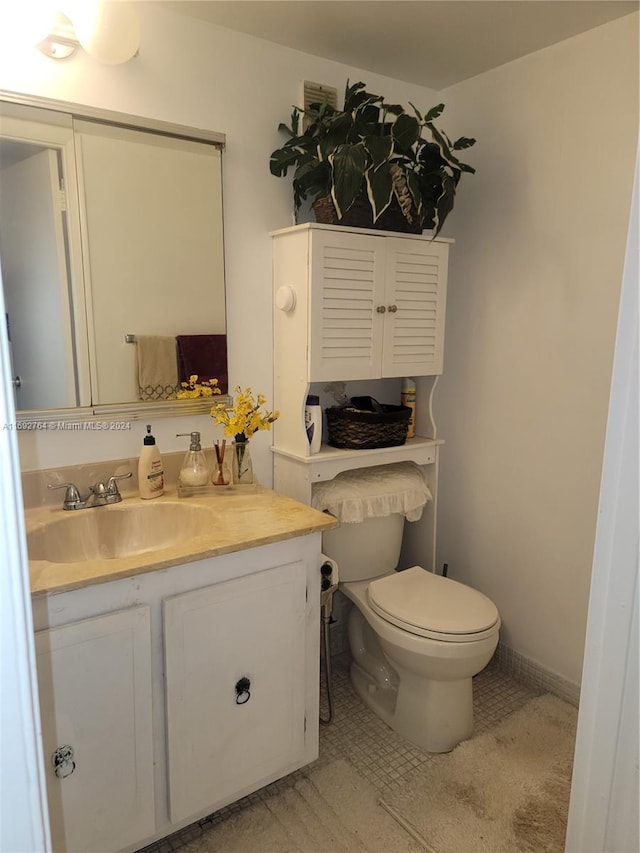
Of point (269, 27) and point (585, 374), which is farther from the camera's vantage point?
point (585, 374)

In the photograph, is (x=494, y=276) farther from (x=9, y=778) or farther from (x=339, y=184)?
(x=9, y=778)

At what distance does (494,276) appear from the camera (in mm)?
2131

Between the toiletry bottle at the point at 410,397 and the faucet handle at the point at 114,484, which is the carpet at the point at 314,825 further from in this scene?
the toiletry bottle at the point at 410,397

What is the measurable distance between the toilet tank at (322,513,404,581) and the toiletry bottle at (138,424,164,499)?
604 millimetres

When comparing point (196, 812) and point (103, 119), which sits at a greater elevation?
point (103, 119)

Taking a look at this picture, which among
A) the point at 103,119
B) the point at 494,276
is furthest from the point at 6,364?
the point at 494,276

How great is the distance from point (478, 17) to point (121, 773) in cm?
219

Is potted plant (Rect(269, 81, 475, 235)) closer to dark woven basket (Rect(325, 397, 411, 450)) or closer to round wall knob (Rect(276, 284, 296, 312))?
round wall knob (Rect(276, 284, 296, 312))

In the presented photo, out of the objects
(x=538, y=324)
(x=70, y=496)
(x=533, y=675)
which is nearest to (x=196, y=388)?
A: (x=70, y=496)

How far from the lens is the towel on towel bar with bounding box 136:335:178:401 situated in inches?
66.9

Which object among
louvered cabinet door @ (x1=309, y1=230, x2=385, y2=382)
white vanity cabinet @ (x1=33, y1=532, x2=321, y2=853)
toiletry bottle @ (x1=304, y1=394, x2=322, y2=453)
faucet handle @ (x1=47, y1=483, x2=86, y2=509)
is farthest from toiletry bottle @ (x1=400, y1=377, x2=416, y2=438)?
faucet handle @ (x1=47, y1=483, x2=86, y2=509)

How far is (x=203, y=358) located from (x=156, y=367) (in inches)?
6.0

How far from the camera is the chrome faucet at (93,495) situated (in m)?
1.58

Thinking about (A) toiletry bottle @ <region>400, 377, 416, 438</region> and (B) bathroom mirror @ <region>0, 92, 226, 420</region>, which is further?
(A) toiletry bottle @ <region>400, 377, 416, 438</region>
